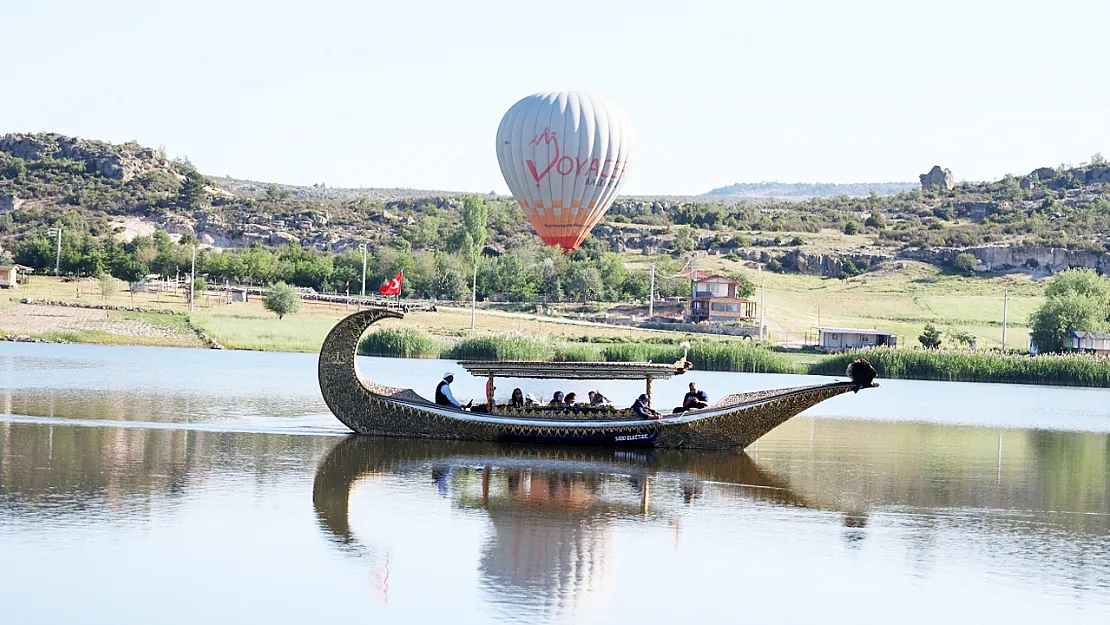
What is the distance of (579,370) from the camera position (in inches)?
1121

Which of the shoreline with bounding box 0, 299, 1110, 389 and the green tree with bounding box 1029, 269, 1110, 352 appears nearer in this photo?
the shoreline with bounding box 0, 299, 1110, 389

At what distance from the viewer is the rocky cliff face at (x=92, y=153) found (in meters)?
167

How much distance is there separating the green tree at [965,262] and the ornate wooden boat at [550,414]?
323 ft

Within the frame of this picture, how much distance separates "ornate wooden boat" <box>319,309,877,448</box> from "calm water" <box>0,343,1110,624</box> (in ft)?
1.55

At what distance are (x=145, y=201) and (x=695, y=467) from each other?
449 feet

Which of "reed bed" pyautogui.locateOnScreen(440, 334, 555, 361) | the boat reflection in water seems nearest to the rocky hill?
"reed bed" pyautogui.locateOnScreen(440, 334, 555, 361)

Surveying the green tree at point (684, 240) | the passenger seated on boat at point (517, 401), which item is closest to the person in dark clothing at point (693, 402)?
the passenger seated on boat at point (517, 401)

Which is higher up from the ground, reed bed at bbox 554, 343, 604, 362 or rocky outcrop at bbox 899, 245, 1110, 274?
rocky outcrop at bbox 899, 245, 1110, 274

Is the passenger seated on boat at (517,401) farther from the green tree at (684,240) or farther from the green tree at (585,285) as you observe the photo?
the green tree at (684,240)

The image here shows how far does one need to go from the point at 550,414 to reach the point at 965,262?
10179cm

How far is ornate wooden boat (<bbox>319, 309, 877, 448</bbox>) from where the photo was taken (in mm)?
28844

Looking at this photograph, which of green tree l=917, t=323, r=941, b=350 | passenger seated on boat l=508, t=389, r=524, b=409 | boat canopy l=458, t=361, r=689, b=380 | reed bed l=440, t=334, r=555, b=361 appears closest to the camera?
boat canopy l=458, t=361, r=689, b=380

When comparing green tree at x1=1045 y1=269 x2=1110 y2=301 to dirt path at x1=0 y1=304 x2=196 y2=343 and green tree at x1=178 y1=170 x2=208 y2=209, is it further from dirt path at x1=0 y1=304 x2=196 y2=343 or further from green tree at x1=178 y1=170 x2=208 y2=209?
green tree at x1=178 y1=170 x2=208 y2=209

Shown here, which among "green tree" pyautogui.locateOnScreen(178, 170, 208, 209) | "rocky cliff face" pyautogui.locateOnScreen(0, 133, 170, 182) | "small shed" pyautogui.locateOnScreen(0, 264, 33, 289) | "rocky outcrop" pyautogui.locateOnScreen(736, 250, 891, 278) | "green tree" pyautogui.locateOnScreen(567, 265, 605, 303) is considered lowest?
"small shed" pyautogui.locateOnScreen(0, 264, 33, 289)
